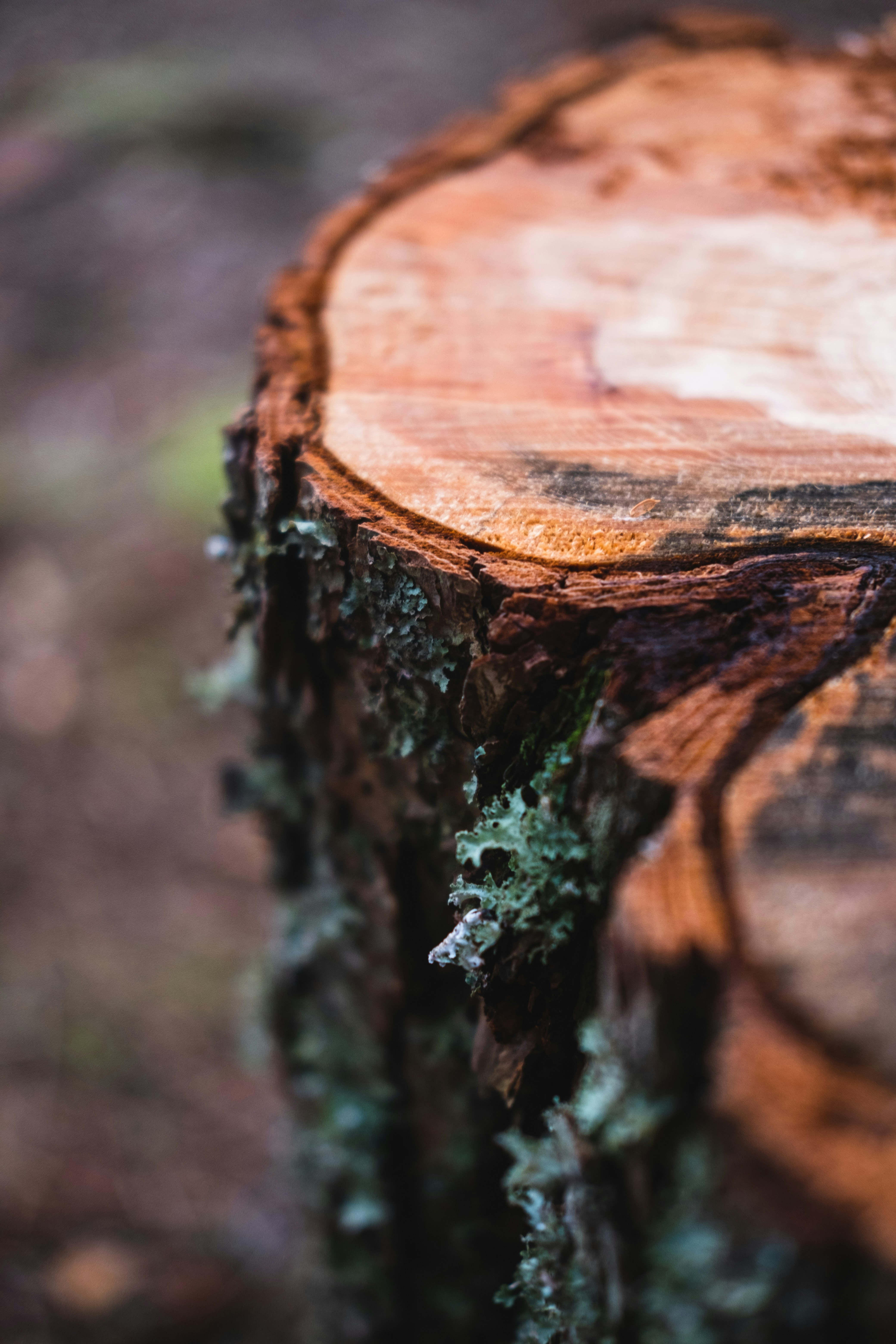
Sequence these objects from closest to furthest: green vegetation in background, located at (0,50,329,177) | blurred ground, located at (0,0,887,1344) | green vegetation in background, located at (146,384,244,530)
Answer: blurred ground, located at (0,0,887,1344) → green vegetation in background, located at (146,384,244,530) → green vegetation in background, located at (0,50,329,177)

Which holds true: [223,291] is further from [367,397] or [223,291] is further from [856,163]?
[367,397]

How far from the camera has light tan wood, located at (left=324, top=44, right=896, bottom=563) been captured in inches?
37.9

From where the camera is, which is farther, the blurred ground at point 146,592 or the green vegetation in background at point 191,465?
the green vegetation in background at point 191,465

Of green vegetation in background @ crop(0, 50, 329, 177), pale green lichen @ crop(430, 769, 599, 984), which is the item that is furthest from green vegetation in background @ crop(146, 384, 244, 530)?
pale green lichen @ crop(430, 769, 599, 984)

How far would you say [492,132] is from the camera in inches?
69.4

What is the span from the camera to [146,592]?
3539 mm

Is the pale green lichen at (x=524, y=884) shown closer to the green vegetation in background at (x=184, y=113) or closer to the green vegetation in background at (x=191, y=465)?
the green vegetation in background at (x=191, y=465)

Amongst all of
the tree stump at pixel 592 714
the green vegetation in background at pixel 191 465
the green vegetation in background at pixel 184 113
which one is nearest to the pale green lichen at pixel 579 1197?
the tree stump at pixel 592 714

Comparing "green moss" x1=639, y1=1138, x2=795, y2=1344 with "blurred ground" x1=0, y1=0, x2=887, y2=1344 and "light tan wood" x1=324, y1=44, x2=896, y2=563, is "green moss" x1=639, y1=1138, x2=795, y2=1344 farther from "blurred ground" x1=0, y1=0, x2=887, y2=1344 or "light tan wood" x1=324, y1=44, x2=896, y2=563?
"blurred ground" x1=0, y1=0, x2=887, y2=1344

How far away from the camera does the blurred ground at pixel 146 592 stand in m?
2.39

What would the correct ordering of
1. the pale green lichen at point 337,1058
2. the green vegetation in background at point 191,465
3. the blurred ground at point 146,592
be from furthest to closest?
the green vegetation in background at point 191,465 < the blurred ground at point 146,592 < the pale green lichen at point 337,1058

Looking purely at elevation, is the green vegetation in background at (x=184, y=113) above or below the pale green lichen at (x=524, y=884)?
above

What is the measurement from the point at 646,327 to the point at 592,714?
0.76 meters

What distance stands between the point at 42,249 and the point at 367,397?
16.0 feet
